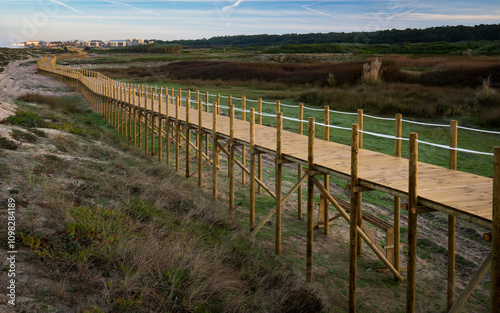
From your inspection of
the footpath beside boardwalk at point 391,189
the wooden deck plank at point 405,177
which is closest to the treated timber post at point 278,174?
the footpath beside boardwalk at point 391,189

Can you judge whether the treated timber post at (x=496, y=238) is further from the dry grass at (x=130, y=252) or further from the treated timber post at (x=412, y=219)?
the dry grass at (x=130, y=252)

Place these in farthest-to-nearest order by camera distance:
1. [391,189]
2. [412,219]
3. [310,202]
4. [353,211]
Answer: [310,202]
[353,211]
[391,189]
[412,219]

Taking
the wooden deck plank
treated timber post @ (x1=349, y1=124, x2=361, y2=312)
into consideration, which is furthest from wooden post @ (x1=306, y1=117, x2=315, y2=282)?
treated timber post @ (x1=349, y1=124, x2=361, y2=312)

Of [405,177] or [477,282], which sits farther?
[405,177]

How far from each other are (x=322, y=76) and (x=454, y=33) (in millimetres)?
53721

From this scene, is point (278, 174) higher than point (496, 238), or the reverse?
point (496, 238)

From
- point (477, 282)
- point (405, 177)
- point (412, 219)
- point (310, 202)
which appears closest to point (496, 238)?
point (477, 282)

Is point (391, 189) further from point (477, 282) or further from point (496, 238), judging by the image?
point (496, 238)

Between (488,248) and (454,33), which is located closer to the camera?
(488,248)

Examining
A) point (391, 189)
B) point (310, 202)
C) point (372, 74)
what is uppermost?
point (372, 74)

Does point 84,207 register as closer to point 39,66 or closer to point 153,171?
point 153,171

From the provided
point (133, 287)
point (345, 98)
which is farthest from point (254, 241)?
point (345, 98)

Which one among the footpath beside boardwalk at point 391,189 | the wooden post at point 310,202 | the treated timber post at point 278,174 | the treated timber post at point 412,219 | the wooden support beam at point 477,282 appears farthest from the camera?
the treated timber post at point 278,174

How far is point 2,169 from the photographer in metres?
9.20
